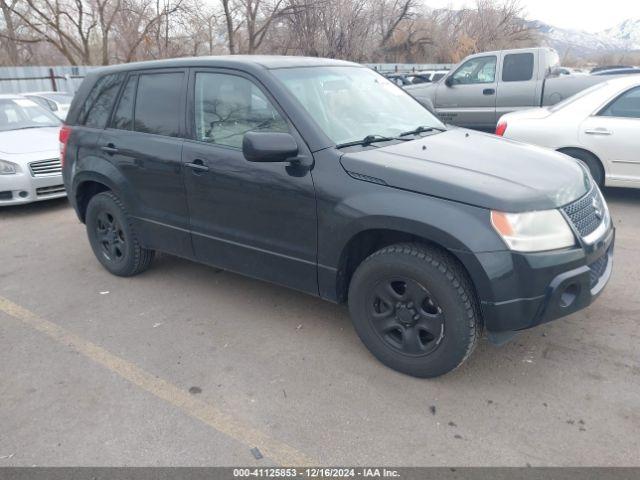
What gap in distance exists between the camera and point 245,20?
29.8 m

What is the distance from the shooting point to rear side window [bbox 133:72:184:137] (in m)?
3.88

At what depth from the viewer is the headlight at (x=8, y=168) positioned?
267 inches

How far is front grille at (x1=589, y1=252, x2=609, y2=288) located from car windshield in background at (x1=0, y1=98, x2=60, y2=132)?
26.5ft

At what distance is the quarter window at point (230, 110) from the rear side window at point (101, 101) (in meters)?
1.07

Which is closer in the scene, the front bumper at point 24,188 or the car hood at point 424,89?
the front bumper at point 24,188

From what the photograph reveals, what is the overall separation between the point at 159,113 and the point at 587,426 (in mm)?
3512

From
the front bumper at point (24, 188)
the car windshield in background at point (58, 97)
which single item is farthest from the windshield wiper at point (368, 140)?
the car windshield in background at point (58, 97)

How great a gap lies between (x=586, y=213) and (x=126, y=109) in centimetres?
351

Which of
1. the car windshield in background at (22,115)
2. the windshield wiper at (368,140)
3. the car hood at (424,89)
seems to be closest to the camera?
the windshield wiper at (368,140)

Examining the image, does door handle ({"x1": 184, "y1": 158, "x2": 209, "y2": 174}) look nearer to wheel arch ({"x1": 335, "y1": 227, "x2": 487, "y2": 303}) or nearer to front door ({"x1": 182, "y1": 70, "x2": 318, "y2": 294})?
front door ({"x1": 182, "y1": 70, "x2": 318, "y2": 294})

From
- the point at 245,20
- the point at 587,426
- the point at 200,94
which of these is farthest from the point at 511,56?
the point at 245,20

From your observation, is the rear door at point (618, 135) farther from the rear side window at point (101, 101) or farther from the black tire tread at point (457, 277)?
the rear side window at point (101, 101)

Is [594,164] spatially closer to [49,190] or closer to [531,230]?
[531,230]

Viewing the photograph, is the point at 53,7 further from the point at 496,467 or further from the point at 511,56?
the point at 496,467
